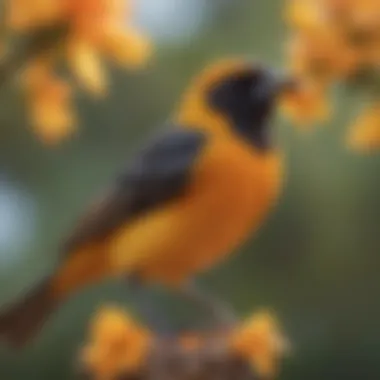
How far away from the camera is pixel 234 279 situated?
120 cm

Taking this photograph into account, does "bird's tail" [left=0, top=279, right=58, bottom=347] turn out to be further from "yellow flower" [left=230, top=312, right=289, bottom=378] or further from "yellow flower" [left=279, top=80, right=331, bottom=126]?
"yellow flower" [left=279, top=80, right=331, bottom=126]

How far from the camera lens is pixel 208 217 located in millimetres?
1202

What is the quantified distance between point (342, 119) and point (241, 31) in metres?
0.17

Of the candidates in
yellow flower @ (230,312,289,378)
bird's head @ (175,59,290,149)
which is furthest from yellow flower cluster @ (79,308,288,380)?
bird's head @ (175,59,290,149)

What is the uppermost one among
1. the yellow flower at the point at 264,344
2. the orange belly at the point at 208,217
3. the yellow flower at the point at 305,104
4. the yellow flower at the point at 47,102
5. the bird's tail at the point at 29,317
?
the yellow flower at the point at 47,102

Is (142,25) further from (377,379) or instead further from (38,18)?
(377,379)

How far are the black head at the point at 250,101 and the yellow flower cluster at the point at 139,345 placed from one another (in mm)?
230

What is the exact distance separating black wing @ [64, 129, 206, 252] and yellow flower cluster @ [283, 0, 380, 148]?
14 cm

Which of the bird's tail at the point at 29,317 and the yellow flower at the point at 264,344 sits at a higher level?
the bird's tail at the point at 29,317

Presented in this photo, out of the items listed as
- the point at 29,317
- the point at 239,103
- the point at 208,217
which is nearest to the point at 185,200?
the point at 208,217

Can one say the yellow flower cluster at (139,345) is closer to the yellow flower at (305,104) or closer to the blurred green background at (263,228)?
the blurred green background at (263,228)

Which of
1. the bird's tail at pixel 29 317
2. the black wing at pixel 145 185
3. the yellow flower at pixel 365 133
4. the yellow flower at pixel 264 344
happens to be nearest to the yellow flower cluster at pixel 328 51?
the yellow flower at pixel 365 133

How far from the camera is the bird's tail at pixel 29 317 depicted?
47.6 inches

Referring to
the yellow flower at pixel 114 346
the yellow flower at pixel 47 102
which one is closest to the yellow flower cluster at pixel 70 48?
the yellow flower at pixel 47 102
